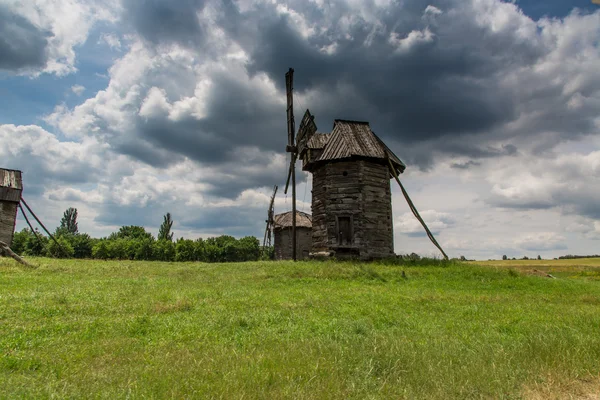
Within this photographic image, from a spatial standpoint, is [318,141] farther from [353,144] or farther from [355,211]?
[355,211]

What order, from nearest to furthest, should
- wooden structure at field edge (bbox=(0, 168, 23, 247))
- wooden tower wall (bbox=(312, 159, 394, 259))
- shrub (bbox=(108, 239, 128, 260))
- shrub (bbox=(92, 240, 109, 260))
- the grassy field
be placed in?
1. the grassy field
2. wooden tower wall (bbox=(312, 159, 394, 259))
3. wooden structure at field edge (bbox=(0, 168, 23, 247))
4. shrub (bbox=(92, 240, 109, 260))
5. shrub (bbox=(108, 239, 128, 260))

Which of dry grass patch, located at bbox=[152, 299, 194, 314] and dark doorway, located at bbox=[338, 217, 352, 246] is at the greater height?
dark doorway, located at bbox=[338, 217, 352, 246]

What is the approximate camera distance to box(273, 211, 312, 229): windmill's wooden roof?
149 ft

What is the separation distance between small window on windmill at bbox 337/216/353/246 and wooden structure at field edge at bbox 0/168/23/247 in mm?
29285

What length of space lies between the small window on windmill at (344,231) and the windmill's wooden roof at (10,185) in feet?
96.8

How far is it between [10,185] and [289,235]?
28911mm

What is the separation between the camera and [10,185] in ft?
109

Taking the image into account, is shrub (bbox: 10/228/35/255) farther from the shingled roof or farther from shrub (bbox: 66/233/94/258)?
the shingled roof

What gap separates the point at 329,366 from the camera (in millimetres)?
5727

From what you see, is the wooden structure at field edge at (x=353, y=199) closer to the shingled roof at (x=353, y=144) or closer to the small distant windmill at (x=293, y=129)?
the shingled roof at (x=353, y=144)

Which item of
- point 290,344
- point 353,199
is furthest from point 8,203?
point 290,344

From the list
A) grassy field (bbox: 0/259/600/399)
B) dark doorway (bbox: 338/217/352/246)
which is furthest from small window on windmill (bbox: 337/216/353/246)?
grassy field (bbox: 0/259/600/399)

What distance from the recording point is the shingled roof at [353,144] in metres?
25.4

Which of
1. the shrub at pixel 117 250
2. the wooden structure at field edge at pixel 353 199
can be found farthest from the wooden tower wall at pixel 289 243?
the shrub at pixel 117 250
